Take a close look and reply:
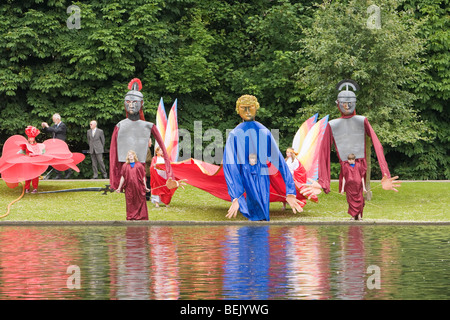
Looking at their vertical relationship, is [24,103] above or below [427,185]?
above

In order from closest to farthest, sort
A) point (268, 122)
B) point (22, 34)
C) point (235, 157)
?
1. point (235, 157)
2. point (22, 34)
3. point (268, 122)

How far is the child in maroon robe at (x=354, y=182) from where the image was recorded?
22.8m

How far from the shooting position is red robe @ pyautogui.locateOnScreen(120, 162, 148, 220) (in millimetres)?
22078

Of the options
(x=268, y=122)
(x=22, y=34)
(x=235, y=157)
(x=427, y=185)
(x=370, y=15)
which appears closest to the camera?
(x=235, y=157)

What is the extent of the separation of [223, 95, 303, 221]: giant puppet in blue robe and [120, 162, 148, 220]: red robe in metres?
2.11

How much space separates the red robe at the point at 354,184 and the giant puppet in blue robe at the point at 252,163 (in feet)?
4.19

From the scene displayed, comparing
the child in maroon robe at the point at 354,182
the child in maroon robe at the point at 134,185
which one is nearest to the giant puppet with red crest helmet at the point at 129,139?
the child in maroon robe at the point at 134,185

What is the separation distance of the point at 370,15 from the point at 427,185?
6.35 metres

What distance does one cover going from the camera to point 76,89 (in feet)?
126

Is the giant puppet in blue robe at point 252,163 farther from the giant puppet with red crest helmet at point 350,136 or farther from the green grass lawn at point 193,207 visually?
the giant puppet with red crest helmet at point 350,136

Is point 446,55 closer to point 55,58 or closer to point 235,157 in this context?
point 55,58

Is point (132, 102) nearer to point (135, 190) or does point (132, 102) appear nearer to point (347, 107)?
point (135, 190)
